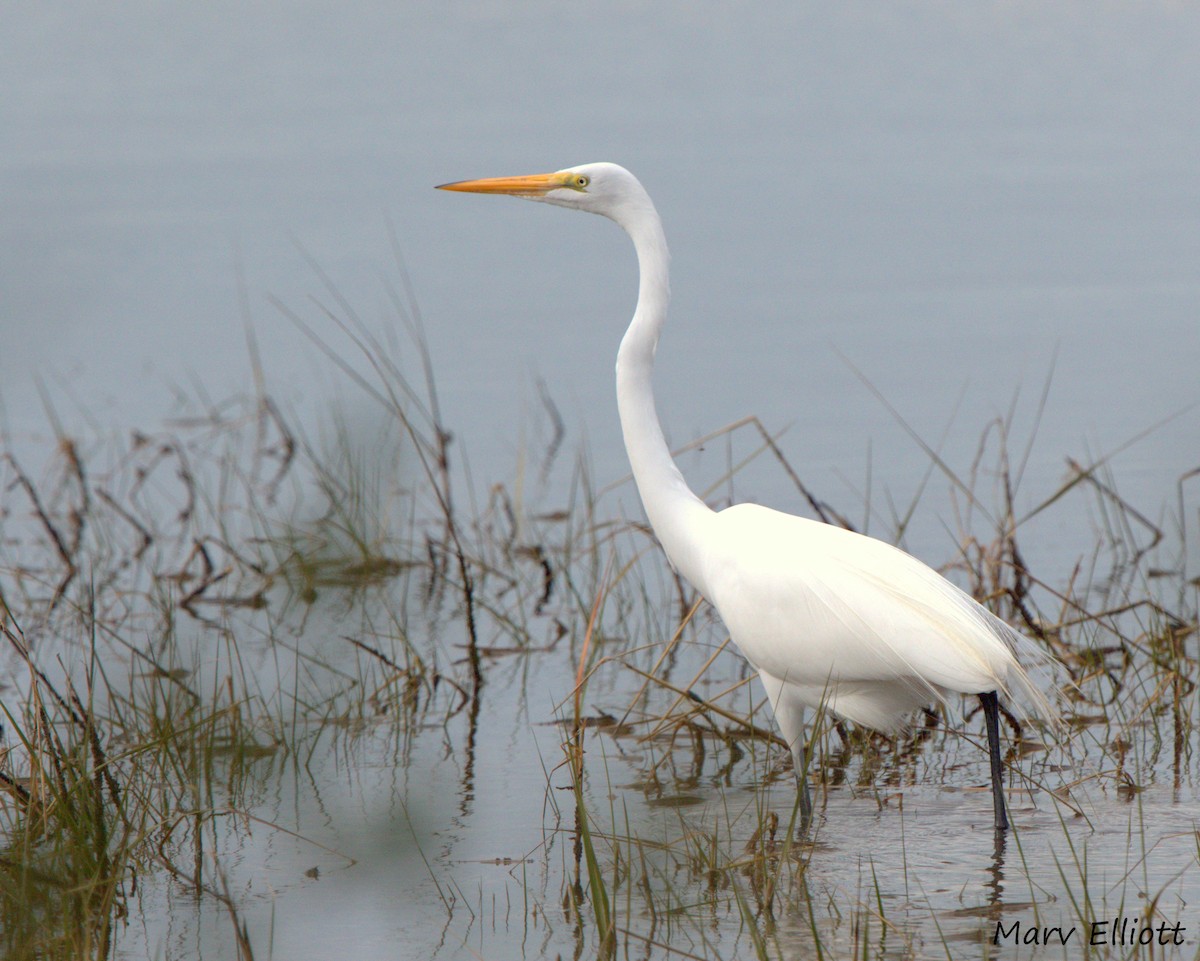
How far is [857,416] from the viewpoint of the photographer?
8633mm

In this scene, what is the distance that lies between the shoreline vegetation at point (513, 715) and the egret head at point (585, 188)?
0.69 meters

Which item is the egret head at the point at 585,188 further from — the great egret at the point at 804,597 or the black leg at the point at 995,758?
the black leg at the point at 995,758

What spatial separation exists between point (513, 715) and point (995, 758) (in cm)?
173

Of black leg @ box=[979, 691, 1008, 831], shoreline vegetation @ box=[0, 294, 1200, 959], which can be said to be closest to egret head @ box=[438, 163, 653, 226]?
shoreline vegetation @ box=[0, 294, 1200, 959]

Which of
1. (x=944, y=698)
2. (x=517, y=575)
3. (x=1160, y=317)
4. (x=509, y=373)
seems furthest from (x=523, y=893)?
(x=1160, y=317)

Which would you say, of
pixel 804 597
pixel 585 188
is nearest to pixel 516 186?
pixel 585 188

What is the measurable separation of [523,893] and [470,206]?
39.3ft

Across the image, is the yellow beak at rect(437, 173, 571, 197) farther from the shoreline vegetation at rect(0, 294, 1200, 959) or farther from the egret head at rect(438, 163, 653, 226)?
Answer: the shoreline vegetation at rect(0, 294, 1200, 959)

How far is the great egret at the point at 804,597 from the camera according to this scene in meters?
3.55

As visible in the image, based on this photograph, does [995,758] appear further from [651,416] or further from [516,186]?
[516,186]

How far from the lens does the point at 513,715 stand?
187 inches

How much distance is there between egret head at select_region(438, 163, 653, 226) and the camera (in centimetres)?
425

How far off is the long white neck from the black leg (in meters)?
0.92

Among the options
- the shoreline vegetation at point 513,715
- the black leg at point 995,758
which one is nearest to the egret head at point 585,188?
the shoreline vegetation at point 513,715
